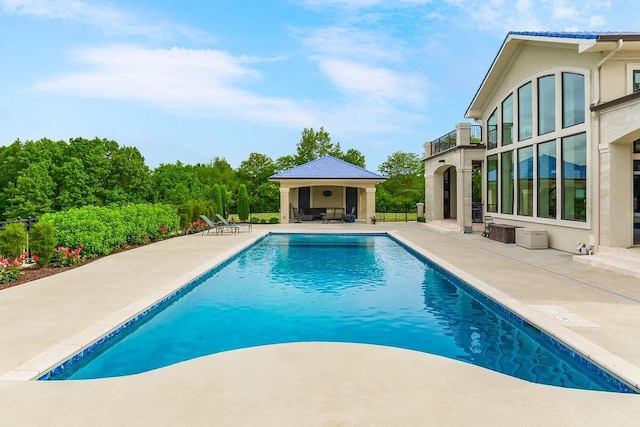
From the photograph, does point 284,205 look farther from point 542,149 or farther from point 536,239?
point 536,239

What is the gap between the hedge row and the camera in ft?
37.6

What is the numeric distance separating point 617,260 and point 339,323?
25.2 feet

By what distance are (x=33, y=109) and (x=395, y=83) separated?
83.0ft

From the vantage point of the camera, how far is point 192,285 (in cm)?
909

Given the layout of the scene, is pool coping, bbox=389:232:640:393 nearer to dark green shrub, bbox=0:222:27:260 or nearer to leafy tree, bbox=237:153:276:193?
dark green shrub, bbox=0:222:27:260

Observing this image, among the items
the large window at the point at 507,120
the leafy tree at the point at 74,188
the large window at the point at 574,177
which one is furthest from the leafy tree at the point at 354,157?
the large window at the point at 574,177

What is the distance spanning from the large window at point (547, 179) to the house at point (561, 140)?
0.11 ft

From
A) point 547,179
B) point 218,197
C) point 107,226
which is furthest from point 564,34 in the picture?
point 218,197

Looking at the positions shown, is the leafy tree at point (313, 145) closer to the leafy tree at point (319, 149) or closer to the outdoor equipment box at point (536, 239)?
the leafy tree at point (319, 149)

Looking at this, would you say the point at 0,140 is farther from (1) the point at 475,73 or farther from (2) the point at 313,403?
(2) the point at 313,403

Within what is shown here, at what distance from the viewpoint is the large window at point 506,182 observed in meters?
17.1

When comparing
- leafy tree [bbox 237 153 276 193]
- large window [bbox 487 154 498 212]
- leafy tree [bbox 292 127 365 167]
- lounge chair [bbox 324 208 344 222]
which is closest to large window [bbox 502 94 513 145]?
large window [bbox 487 154 498 212]

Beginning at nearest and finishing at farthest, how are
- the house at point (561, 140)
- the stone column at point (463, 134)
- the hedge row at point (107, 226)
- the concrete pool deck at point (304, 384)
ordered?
the concrete pool deck at point (304, 384) < the house at point (561, 140) < the hedge row at point (107, 226) < the stone column at point (463, 134)

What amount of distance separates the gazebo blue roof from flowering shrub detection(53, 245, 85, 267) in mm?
15895
